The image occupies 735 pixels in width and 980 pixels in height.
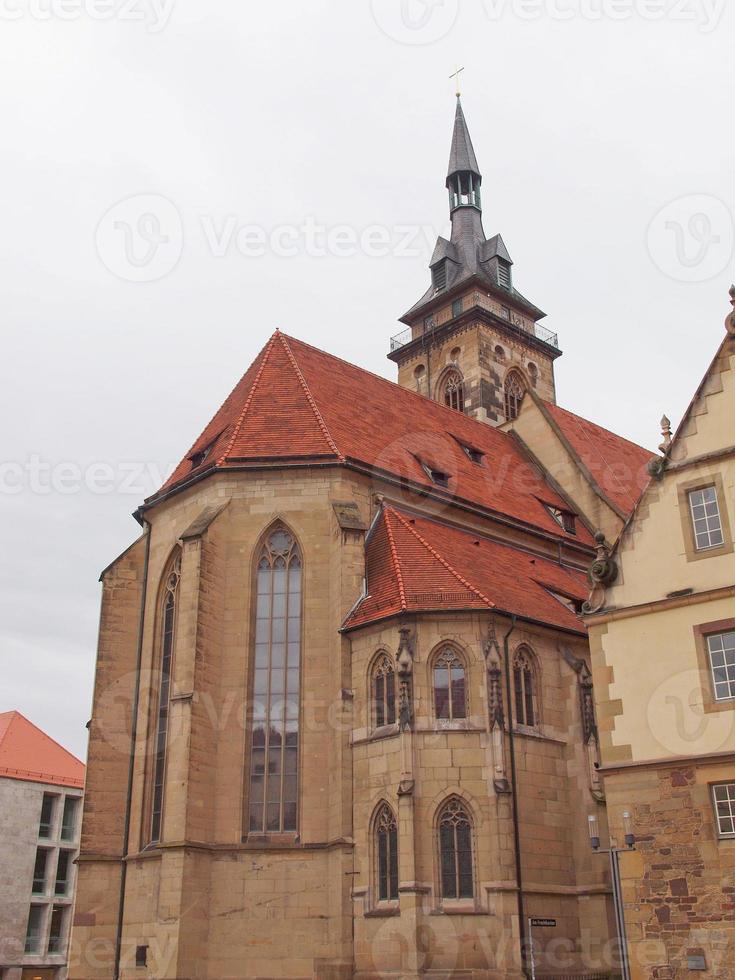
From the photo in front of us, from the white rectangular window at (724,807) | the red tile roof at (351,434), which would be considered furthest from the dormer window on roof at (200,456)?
the white rectangular window at (724,807)

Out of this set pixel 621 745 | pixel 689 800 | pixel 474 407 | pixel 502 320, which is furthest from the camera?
pixel 502 320

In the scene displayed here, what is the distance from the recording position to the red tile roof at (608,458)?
34.4 meters

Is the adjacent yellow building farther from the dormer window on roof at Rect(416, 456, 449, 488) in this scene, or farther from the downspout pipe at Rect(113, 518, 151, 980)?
the downspout pipe at Rect(113, 518, 151, 980)

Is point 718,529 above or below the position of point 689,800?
above

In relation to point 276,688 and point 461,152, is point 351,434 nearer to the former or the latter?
point 276,688

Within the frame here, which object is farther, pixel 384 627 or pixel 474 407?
pixel 474 407

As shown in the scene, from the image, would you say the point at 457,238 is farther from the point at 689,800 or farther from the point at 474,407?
the point at 689,800

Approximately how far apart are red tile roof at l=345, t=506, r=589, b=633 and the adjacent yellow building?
410cm

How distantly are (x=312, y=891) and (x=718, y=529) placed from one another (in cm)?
1083

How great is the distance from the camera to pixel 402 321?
1891 inches

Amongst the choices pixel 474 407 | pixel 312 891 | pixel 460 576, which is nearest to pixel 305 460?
pixel 460 576

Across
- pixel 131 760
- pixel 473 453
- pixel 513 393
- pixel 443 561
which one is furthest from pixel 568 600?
pixel 513 393

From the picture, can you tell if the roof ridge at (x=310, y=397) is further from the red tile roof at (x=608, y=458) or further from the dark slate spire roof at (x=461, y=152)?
the dark slate spire roof at (x=461, y=152)

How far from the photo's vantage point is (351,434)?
27.1 metres
